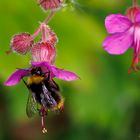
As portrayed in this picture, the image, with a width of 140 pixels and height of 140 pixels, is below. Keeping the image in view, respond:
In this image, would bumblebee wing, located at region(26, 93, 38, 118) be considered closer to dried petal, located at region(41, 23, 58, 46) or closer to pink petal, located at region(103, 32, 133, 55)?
dried petal, located at region(41, 23, 58, 46)

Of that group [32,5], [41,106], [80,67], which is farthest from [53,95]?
[32,5]

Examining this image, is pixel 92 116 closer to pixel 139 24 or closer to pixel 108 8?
pixel 108 8

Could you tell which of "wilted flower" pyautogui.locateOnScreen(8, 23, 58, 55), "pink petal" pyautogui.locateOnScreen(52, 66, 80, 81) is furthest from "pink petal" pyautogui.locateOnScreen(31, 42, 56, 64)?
"pink petal" pyautogui.locateOnScreen(52, 66, 80, 81)

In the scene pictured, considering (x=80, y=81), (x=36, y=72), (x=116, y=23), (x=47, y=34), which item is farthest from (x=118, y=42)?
(x=80, y=81)

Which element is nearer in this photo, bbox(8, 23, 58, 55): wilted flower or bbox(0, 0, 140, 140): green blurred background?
bbox(8, 23, 58, 55): wilted flower

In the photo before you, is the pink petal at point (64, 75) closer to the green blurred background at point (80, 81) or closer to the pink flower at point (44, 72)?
the pink flower at point (44, 72)

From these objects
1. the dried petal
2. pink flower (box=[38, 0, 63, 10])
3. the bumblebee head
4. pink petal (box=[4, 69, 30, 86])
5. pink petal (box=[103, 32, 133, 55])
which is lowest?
pink petal (box=[103, 32, 133, 55])
